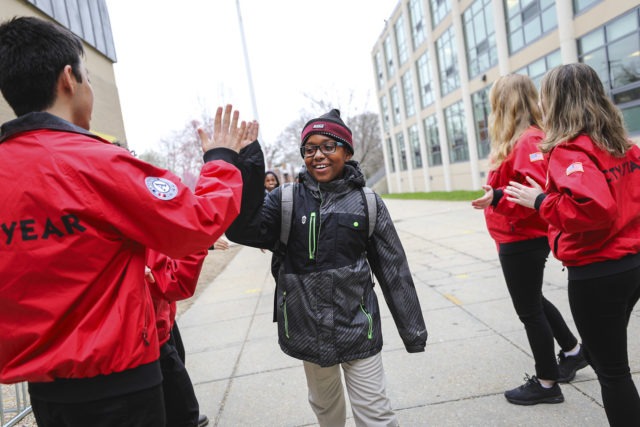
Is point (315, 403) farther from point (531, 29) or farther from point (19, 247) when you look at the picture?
point (531, 29)

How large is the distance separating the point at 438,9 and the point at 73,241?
95.6 ft

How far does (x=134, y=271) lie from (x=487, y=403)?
258cm

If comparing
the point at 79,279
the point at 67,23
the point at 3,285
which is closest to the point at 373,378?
the point at 79,279

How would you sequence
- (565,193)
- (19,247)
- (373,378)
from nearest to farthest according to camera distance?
(19,247)
(565,193)
(373,378)

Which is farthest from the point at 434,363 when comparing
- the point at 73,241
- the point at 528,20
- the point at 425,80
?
the point at 425,80

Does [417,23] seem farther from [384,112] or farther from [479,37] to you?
[384,112]

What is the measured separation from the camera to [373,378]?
7.64 ft

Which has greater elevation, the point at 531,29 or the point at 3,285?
the point at 531,29

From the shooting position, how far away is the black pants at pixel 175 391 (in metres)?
2.68

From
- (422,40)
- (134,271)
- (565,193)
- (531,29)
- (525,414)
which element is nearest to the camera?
(134,271)

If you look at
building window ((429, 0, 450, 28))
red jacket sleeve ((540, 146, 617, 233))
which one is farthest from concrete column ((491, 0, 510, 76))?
red jacket sleeve ((540, 146, 617, 233))

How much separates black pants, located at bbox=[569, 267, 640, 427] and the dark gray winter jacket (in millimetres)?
801

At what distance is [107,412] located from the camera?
4.71 ft

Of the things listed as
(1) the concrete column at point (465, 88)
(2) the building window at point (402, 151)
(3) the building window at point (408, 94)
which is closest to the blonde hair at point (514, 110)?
(1) the concrete column at point (465, 88)
